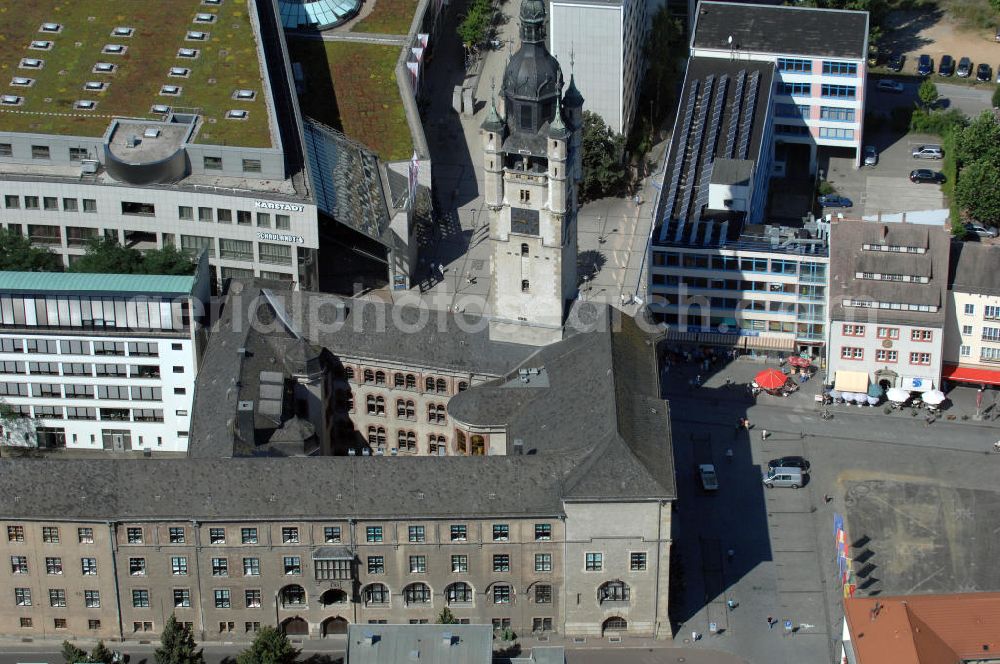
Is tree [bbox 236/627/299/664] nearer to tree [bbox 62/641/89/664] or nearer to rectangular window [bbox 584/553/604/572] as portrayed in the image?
tree [bbox 62/641/89/664]

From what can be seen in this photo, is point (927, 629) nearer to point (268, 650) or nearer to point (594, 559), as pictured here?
point (594, 559)

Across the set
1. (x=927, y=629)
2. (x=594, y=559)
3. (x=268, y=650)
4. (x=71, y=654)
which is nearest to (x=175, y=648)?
(x=268, y=650)

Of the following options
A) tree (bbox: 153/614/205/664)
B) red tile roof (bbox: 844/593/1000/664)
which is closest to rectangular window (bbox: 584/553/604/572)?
red tile roof (bbox: 844/593/1000/664)

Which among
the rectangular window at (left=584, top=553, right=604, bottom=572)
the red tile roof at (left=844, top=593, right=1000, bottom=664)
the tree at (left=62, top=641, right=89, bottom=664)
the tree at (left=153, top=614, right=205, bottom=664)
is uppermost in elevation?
the rectangular window at (left=584, top=553, right=604, bottom=572)

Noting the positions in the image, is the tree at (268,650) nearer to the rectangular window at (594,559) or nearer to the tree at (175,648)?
the tree at (175,648)

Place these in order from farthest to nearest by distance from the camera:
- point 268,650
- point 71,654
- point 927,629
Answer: point 71,654
point 268,650
point 927,629

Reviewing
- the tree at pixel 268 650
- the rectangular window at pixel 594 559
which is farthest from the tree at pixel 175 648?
the rectangular window at pixel 594 559

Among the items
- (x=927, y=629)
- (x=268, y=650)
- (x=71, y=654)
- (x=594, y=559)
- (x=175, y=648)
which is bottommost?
(x=71, y=654)

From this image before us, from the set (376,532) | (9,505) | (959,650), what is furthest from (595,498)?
(9,505)
